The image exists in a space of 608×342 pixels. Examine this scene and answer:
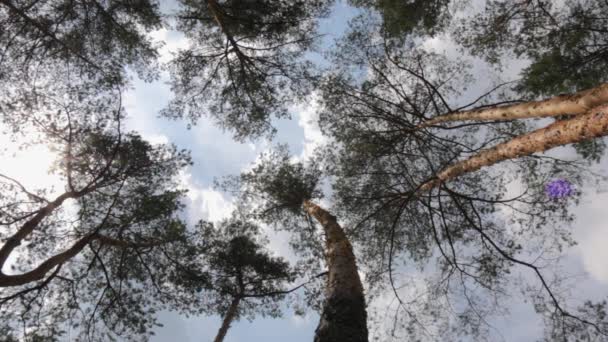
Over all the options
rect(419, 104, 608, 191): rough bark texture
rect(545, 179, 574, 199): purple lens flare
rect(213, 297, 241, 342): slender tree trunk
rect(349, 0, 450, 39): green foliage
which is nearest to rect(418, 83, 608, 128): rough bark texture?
rect(419, 104, 608, 191): rough bark texture

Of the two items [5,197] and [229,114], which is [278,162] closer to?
[229,114]

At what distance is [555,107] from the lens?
367cm

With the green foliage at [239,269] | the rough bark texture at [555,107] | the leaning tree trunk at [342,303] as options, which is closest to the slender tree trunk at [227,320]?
the green foliage at [239,269]

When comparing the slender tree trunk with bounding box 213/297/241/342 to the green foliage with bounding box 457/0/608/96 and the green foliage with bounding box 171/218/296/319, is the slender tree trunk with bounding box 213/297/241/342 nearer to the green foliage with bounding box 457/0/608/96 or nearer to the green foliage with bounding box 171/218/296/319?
the green foliage with bounding box 171/218/296/319

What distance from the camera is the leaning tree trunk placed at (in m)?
3.45

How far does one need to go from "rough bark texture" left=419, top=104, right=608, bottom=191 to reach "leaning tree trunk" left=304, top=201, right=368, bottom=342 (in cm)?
216

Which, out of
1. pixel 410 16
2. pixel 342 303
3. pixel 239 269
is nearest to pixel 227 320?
pixel 239 269

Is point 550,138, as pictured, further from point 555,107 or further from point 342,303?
point 342,303

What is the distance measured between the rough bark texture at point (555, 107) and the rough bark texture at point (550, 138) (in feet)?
0.38

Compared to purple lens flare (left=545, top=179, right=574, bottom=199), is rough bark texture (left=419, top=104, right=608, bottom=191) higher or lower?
lower

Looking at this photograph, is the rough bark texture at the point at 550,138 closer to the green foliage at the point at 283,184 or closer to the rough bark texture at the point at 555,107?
the rough bark texture at the point at 555,107

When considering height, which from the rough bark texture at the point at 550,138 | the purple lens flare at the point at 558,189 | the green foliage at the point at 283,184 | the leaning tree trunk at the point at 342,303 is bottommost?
the leaning tree trunk at the point at 342,303

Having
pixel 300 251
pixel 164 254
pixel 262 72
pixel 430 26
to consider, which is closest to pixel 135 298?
pixel 164 254

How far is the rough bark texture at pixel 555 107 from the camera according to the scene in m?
3.19
